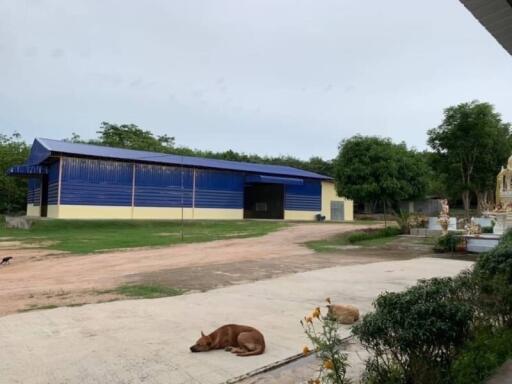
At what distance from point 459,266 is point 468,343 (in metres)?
11.1

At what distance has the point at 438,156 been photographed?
32094 millimetres

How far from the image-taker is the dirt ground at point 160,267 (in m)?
8.91

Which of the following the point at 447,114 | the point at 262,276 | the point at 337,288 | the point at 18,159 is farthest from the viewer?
the point at 18,159

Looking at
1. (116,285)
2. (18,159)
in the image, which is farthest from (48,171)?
(116,285)

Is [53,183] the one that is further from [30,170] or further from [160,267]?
[160,267]

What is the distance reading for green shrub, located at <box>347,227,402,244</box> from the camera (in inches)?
861

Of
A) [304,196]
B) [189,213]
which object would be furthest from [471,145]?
[189,213]

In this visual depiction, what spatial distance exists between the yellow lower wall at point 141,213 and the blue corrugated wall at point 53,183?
1365 mm

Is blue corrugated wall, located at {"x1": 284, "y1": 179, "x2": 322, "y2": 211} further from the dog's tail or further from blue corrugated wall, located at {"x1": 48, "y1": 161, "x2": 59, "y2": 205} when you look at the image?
the dog's tail

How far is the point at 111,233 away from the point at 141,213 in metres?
7.34

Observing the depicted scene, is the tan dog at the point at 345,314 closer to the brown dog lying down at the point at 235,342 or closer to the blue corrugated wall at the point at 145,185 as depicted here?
the brown dog lying down at the point at 235,342

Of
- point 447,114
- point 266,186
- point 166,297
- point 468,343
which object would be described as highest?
point 447,114

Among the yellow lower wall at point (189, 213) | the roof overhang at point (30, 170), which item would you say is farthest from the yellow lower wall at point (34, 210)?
the yellow lower wall at point (189, 213)

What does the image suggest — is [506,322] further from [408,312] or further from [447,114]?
[447,114]
